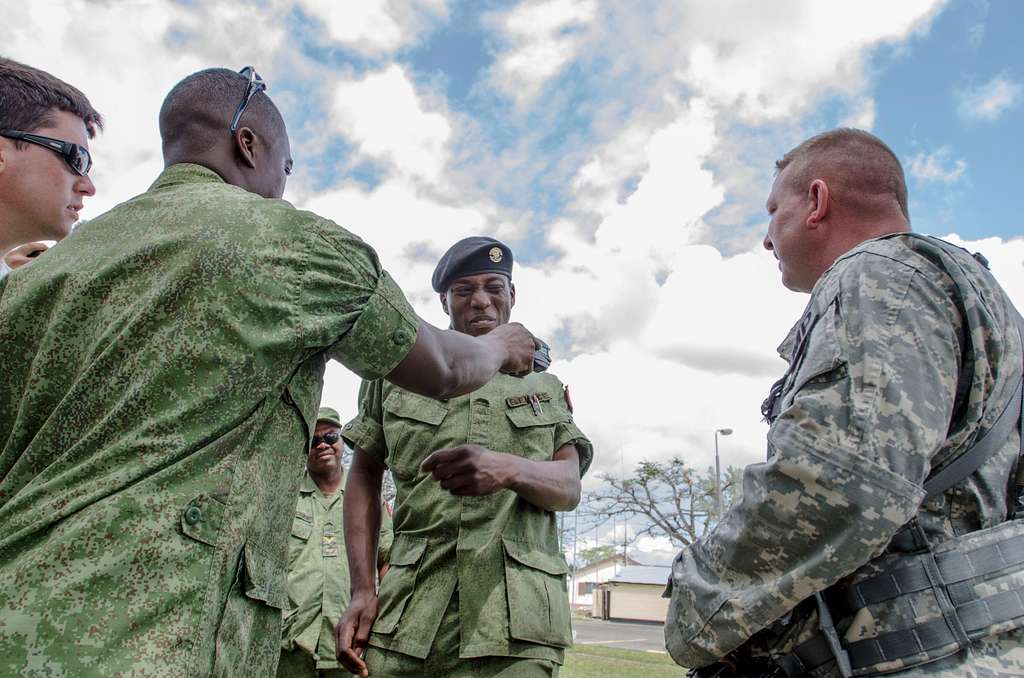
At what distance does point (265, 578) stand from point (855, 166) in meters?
2.17

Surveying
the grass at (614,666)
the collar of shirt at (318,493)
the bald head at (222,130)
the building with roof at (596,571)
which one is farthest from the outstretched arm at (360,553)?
the building with roof at (596,571)

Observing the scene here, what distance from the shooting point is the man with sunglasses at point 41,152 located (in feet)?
9.07

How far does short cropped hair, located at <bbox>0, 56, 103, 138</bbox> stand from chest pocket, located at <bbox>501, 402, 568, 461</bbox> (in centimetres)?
198

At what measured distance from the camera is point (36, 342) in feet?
6.02

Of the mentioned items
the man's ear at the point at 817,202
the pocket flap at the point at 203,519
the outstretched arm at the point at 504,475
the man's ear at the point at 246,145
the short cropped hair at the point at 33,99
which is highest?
the short cropped hair at the point at 33,99

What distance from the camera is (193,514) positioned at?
1.66 metres

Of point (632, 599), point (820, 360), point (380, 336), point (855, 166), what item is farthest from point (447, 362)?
point (632, 599)

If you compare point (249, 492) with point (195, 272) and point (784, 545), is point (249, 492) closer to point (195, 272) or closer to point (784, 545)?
point (195, 272)

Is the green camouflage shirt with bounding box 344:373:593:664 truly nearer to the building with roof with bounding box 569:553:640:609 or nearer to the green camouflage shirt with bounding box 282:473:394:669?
the green camouflage shirt with bounding box 282:473:394:669

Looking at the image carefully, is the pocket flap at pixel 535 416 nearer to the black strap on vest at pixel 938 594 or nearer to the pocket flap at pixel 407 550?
the pocket flap at pixel 407 550

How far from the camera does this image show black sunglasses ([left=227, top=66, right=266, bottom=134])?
7.36 feet

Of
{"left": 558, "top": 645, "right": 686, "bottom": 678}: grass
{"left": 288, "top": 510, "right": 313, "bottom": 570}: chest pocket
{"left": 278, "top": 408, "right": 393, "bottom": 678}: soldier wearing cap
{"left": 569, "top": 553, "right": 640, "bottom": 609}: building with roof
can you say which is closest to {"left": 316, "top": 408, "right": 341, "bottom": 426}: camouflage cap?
{"left": 278, "top": 408, "right": 393, "bottom": 678}: soldier wearing cap

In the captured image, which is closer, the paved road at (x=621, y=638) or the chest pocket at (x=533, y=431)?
the chest pocket at (x=533, y=431)

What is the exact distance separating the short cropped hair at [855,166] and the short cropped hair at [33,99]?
2528 mm
